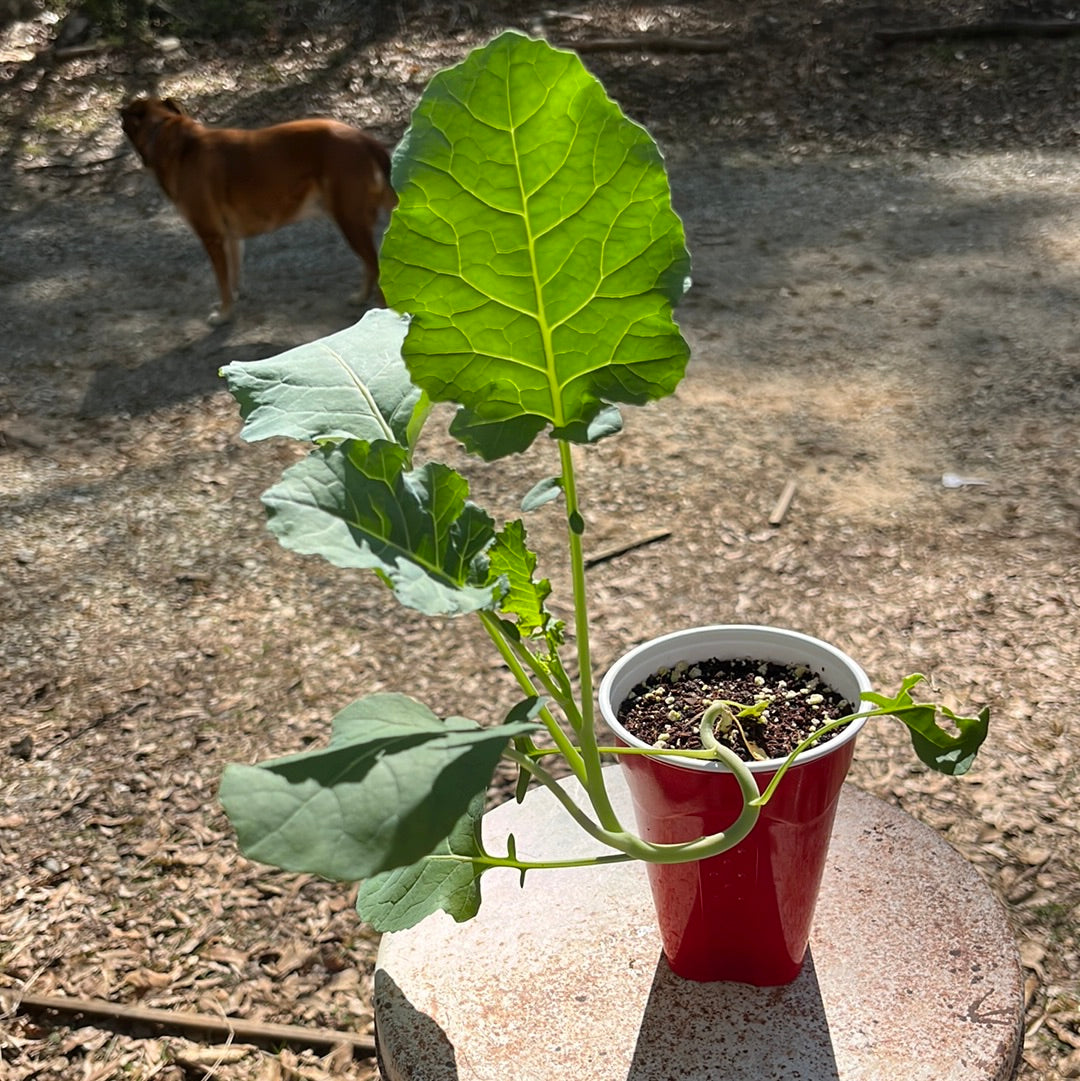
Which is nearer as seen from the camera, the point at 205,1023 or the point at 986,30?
the point at 205,1023

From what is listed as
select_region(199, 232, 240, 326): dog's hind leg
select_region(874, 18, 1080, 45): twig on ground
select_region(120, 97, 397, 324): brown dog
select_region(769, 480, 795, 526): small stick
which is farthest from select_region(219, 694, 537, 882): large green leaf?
select_region(874, 18, 1080, 45): twig on ground

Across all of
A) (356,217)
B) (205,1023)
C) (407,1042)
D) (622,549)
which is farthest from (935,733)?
(356,217)

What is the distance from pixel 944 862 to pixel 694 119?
15.5 ft

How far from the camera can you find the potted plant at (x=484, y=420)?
0.74m

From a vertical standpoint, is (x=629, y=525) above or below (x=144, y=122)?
below

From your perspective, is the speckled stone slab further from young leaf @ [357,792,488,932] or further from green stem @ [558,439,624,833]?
green stem @ [558,439,624,833]

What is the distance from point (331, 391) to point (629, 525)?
1.69 meters

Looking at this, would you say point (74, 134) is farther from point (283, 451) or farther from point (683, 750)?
point (683, 750)

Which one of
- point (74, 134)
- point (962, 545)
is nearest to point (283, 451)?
point (962, 545)

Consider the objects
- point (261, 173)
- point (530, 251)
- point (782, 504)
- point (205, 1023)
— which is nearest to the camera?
point (530, 251)

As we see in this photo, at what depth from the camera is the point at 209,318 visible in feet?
12.9

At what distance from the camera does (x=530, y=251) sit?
825mm

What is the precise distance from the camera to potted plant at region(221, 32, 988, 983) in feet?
2.42

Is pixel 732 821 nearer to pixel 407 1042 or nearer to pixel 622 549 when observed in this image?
pixel 407 1042
